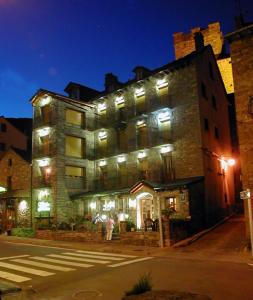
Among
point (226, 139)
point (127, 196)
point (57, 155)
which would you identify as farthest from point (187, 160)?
point (57, 155)

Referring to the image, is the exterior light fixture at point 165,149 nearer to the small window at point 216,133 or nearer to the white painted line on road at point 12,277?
the small window at point 216,133

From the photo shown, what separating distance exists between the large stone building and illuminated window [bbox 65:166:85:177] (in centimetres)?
10

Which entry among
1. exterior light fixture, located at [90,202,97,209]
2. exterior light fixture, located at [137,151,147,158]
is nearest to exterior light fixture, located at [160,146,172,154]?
exterior light fixture, located at [137,151,147,158]

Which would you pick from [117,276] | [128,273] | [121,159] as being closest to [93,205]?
[121,159]

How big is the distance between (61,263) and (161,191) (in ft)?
36.4

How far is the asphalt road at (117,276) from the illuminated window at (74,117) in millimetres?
17895

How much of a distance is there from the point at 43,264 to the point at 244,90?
12635 millimetres

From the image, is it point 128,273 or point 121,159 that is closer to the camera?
point 128,273

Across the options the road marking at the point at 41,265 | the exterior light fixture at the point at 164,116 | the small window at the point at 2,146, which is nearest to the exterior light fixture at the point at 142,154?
the exterior light fixture at the point at 164,116

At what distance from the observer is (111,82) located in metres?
32.0

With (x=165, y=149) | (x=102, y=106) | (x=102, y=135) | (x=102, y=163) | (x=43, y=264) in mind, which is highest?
(x=102, y=106)

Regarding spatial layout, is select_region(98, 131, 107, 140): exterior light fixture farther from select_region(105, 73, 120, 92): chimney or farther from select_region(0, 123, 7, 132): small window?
select_region(0, 123, 7, 132): small window

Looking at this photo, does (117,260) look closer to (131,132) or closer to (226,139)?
(131,132)

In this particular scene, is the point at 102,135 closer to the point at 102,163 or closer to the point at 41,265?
the point at 102,163
